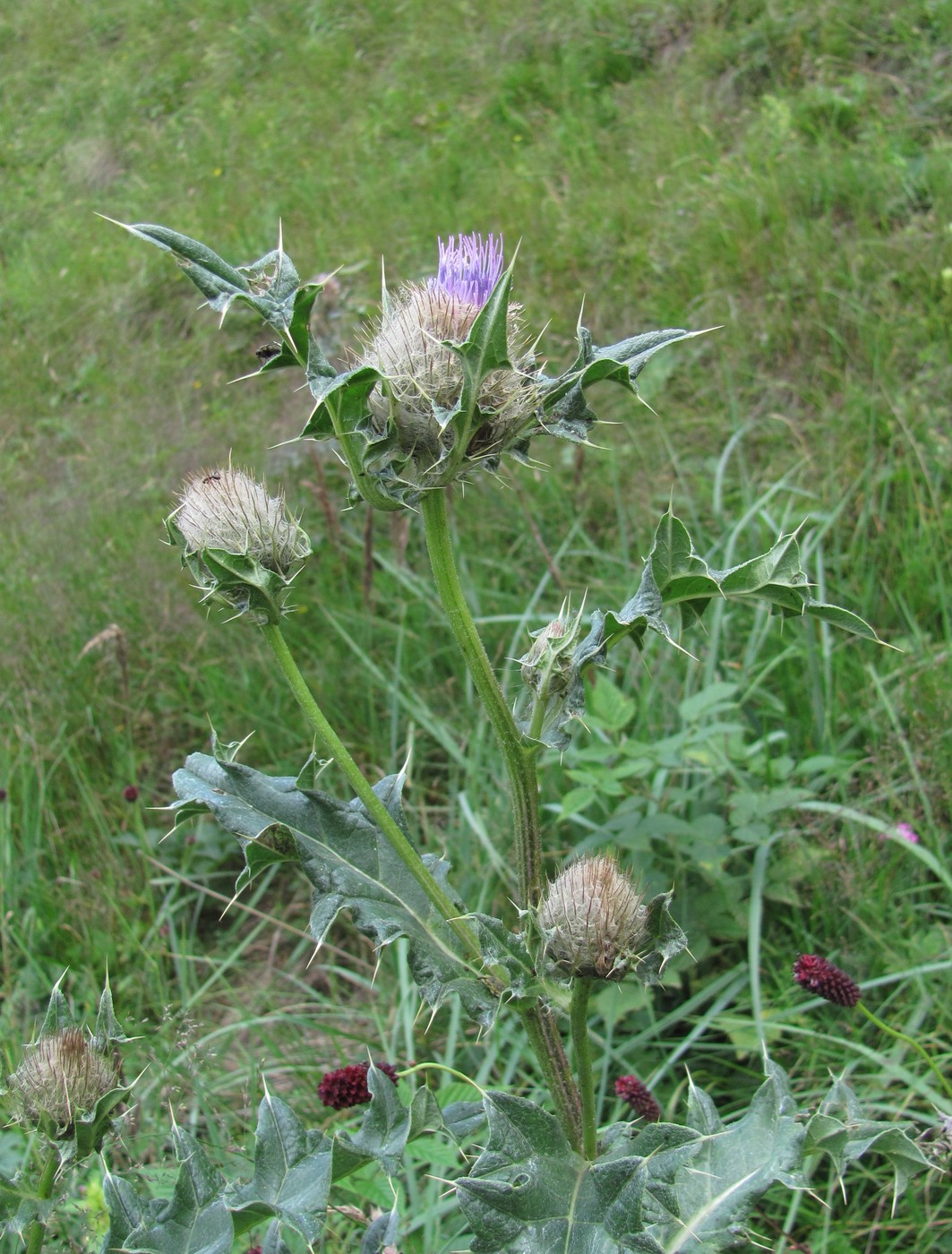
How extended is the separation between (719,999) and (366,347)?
1.65 m

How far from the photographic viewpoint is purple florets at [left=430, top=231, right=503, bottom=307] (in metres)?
1.49

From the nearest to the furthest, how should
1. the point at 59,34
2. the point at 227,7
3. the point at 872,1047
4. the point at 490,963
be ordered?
the point at 490,963
the point at 872,1047
the point at 227,7
the point at 59,34

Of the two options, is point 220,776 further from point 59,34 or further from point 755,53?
point 59,34

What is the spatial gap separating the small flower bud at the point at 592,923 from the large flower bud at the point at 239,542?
1.73 ft

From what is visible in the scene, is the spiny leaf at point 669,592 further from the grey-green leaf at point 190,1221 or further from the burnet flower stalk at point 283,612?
the grey-green leaf at point 190,1221

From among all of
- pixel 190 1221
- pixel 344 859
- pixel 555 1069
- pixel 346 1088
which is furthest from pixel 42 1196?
pixel 555 1069

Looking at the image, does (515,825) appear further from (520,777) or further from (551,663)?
(551,663)

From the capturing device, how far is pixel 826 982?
1854mm

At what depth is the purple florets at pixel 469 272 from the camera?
4.87 ft

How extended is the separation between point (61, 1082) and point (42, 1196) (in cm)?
15

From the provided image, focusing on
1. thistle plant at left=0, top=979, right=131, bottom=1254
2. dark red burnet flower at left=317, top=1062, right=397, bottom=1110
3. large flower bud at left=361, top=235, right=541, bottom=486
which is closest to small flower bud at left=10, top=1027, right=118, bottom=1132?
thistle plant at left=0, top=979, right=131, bottom=1254

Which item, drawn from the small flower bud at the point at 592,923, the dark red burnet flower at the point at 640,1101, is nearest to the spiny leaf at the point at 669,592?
the small flower bud at the point at 592,923

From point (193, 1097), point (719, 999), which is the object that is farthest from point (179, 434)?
point (719, 999)

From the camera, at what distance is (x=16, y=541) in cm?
452
